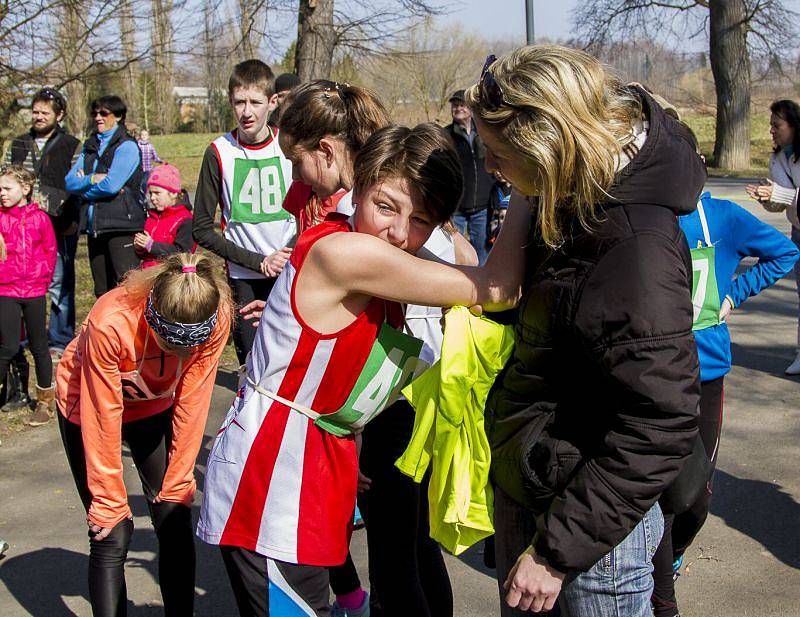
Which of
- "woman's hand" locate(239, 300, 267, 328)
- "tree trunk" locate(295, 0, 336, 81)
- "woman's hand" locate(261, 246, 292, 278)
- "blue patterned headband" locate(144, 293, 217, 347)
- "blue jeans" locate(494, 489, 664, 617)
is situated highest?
"tree trunk" locate(295, 0, 336, 81)

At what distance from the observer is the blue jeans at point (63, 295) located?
24.2 ft

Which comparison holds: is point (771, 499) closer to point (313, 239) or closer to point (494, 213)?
point (313, 239)

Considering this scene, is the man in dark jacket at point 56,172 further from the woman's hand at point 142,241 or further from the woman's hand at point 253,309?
the woman's hand at point 253,309

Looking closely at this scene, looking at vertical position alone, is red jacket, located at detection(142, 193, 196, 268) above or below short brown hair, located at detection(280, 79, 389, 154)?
below

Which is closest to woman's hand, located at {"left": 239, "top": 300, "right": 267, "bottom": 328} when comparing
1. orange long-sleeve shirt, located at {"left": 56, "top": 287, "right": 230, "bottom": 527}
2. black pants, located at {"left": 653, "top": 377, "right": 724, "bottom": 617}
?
orange long-sleeve shirt, located at {"left": 56, "top": 287, "right": 230, "bottom": 527}

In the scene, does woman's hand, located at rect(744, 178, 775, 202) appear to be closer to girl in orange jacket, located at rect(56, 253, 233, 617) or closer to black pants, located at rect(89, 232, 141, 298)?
girl in orange jacket, located at rect(56, 253, 233, 617)

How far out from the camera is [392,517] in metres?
2.77

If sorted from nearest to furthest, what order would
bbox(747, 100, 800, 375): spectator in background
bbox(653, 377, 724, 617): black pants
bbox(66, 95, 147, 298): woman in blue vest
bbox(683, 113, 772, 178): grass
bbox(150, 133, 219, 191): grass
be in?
bbox(653, 377, 724, 617): black pants
bbox(747, 100, 800, 375): spectator in background
bbox(66, 95, 147, 298): woman in blue vest
bbox(683, 113, 772, 178): grass
bbox(150, 133, 219, 191): grass

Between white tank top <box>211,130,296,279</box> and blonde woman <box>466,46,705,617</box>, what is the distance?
3.30 metres

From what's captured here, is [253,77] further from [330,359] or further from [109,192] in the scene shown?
[330,359]

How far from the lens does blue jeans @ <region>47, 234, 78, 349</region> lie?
7.38 m

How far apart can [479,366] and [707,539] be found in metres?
2.59

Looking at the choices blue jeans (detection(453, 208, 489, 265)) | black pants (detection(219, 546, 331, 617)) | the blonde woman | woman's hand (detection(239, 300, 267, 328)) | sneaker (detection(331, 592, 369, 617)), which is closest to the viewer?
the blonde woman

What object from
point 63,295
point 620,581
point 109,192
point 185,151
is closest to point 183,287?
point 620,581
